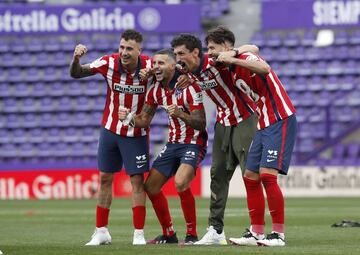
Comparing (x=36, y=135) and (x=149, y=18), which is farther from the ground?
(x=149, y=18)

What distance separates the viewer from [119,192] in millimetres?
24344

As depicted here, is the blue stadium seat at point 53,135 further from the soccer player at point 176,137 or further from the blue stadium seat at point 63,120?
the soccer player at point 176,137

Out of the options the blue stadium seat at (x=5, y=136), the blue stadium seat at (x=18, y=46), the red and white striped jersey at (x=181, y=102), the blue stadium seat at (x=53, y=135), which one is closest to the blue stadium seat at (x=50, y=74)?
the blue stadium seat at (x=18, y=46)

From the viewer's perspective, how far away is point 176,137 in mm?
10430

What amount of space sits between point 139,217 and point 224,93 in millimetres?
1571

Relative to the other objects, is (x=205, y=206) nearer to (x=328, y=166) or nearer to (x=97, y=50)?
(x=328, y=166)

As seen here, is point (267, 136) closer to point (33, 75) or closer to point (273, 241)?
point (273, 241)

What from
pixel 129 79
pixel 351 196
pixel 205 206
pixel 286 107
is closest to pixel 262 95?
pixel 286 107

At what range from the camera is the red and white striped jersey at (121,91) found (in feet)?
34.0

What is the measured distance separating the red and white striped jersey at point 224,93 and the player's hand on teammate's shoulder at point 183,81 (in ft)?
0.32

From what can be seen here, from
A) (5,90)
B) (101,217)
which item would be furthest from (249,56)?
(5,90)

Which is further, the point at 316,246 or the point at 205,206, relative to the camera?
the point at 205,206

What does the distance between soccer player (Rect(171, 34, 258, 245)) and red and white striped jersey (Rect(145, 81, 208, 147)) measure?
0.45ft

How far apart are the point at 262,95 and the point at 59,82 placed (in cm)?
1910
